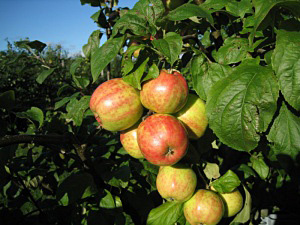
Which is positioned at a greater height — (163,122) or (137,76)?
(137,76)

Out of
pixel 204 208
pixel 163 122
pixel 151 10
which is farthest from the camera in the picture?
pixel 204 208

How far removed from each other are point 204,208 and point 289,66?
2.82 ft

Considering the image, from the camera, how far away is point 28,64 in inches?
74.3

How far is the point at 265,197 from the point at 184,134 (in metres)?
1.85

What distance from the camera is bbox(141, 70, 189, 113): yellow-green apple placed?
1063mm

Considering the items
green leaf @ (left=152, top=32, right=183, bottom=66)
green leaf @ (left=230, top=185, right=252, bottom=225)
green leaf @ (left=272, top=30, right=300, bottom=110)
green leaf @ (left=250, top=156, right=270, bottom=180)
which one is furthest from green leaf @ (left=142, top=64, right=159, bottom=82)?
green leaf @ (left=250, top=156, right=270, bottom=180)

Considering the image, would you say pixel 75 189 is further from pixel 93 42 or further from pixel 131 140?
pixel 93 42

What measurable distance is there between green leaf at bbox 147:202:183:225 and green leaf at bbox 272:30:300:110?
3.06 ft

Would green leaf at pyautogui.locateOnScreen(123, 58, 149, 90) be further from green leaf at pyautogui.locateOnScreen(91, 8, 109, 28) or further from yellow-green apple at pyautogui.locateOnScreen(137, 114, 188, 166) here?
green leaf at pyautogui.locateOnScreen(91, 8, 109, 28)

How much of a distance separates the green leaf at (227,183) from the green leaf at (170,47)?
80 cm

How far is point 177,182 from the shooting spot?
1.28 metres

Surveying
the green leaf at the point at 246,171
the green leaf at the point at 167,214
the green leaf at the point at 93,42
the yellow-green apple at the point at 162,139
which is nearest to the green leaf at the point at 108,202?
the green leaf at the point at 167,214

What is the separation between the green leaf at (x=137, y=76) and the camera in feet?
3.38

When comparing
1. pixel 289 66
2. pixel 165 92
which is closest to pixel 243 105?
pixel 289 66
